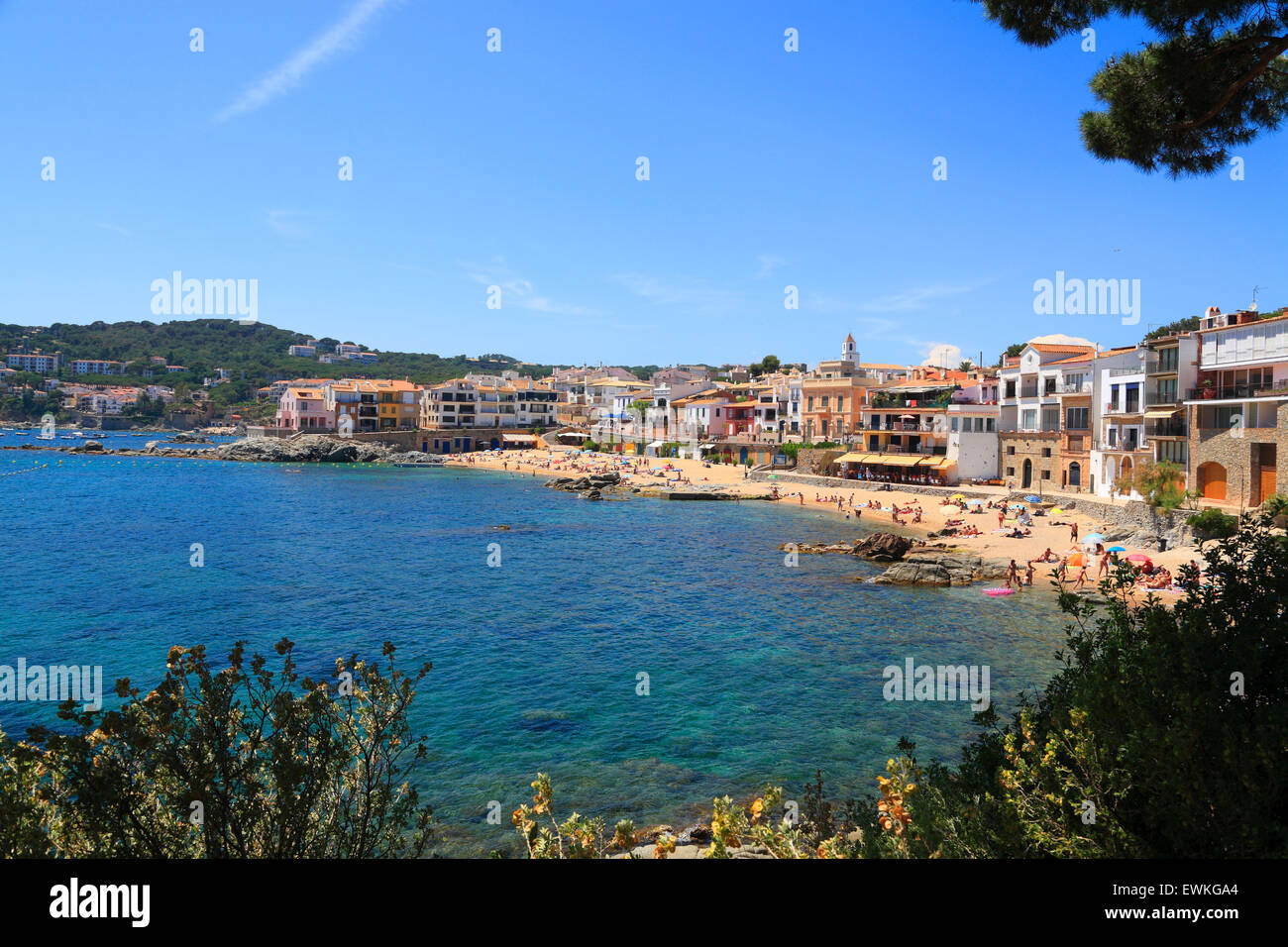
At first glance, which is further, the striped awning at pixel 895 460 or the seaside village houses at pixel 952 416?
the striped awning at pixel 895 460

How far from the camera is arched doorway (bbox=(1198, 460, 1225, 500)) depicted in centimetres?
3691

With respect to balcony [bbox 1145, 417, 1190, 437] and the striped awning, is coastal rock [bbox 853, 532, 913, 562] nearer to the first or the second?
balcony [bbox 1145, 417, 1190, 437]

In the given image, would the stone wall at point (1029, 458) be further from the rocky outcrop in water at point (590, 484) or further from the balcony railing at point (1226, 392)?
the rocky outcrop in water at point (590, 484)

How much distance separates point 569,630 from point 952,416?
4462 cm

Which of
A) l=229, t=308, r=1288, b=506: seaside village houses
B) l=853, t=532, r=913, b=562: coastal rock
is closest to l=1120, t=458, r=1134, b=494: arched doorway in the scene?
l=229, t=308, r=1288, b=506: seaside village houses

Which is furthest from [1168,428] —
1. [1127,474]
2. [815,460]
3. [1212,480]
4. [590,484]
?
[590,484]

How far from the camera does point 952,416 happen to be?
202 ft

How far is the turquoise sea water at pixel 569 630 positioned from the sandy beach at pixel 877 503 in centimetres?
453

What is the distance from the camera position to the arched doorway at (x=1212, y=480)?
121 ft

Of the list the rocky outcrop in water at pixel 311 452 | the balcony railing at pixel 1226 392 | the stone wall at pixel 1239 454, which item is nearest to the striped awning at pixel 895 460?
the balcony railing at pixel 1226 392

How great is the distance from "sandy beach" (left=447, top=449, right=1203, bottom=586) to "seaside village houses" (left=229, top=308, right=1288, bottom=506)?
3740mm

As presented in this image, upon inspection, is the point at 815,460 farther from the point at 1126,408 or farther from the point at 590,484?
the point at 1126,408

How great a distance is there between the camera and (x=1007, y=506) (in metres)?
49.4

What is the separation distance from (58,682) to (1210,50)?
91.5 feet
